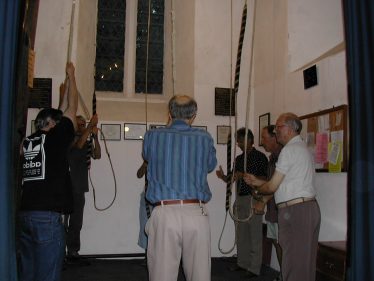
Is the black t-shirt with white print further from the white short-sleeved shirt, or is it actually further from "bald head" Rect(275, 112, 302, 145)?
"bald head" Rect(275, 112, 302, 145)

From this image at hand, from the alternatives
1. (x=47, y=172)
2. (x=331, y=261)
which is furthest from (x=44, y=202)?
(x=331, y=261)

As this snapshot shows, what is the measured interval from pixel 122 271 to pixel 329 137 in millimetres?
2593

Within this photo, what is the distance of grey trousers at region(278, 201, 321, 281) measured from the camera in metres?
2.88

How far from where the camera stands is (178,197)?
2.25 m

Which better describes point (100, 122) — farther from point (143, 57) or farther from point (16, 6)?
point (16, 6)

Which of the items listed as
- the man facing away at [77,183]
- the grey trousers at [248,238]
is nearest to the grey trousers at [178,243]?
→ the grey trousers at [248,238]

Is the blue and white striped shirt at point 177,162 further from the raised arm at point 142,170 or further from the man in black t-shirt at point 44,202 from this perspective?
the raised arm at point 142,170

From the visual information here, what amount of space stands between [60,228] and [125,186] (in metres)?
2.67

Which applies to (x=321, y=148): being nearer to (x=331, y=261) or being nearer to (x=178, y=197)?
(x=331, y=261)

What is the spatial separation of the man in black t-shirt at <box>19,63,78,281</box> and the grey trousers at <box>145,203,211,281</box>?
57cm

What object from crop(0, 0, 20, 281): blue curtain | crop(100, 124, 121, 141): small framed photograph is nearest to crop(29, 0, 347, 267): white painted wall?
crop(100, 124, 121, 141): small framed photograph

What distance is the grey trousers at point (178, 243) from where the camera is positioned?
222cm

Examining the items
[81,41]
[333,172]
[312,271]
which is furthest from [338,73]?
[81,41]

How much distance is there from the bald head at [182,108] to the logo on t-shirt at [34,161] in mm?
787
